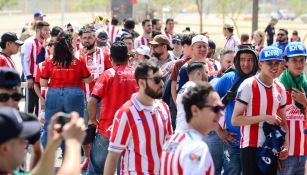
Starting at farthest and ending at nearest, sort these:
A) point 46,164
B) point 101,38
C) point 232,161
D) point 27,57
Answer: point 27,57, point 101,38, point 232,161, point 46,164

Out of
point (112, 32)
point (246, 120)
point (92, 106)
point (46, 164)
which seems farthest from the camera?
point (112, 32)

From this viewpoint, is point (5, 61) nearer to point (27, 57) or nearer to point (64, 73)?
point (64, 73)

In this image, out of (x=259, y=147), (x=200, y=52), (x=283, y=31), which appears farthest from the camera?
(x=283, y=31)

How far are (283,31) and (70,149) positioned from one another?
48.7ft

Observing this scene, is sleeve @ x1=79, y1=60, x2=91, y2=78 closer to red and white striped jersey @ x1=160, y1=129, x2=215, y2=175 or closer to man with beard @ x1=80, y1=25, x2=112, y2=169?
man with beard @ x1=80, y1=25, x2=112, y2=169

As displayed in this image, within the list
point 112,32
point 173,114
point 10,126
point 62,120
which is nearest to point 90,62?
point 173,114

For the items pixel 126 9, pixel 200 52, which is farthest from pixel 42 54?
pixel 126 9

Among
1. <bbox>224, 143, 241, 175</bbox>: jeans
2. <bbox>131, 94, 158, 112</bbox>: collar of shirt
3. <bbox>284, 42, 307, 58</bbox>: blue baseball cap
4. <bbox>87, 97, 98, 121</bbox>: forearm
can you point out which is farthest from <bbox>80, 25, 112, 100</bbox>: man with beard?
<bbox>131, 94, 158, 112</bbox>: collar of shirt

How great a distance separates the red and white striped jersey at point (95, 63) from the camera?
10977 mm

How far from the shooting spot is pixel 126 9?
3784 centimetres

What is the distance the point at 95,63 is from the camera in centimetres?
1102

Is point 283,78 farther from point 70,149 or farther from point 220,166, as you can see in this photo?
point 70,149

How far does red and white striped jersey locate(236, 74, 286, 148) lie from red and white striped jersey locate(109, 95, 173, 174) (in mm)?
1135

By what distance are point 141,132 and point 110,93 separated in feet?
6.70
